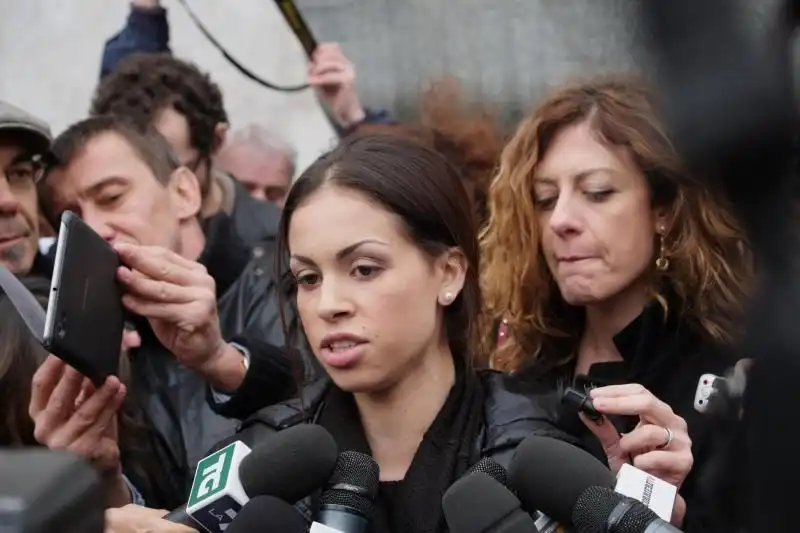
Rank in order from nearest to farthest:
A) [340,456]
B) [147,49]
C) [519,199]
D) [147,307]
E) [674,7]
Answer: [674,7] < [340,456] < [147,307] < [519,199] < [147,49]

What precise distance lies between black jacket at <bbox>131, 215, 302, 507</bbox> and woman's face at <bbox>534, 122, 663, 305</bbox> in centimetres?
55

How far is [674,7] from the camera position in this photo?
653mm

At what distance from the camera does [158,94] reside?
129 inches

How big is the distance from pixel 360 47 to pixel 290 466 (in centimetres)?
111

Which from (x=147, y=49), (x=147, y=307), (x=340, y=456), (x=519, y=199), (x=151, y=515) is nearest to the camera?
(x=340, y=456)

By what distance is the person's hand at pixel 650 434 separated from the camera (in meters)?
1.63

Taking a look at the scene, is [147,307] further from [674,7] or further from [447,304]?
[674,7]

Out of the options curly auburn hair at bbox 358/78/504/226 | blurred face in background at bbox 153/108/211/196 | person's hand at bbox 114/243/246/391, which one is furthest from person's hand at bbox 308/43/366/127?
person's hand at bbox 114/243/246/391

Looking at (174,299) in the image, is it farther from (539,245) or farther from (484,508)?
(484,508)

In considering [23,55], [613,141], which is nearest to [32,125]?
[613,141]

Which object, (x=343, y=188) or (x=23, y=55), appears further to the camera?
(x=23, y=55)

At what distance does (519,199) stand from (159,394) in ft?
2.62

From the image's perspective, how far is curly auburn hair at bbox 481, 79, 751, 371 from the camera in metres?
2.04

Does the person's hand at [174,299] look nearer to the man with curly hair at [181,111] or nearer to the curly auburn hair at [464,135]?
the curly auburn hair at [464,135]
